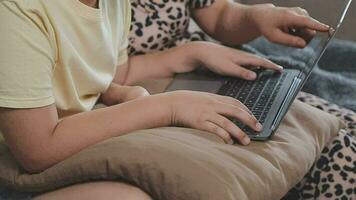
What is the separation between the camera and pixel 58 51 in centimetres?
83

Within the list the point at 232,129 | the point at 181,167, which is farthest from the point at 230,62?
the point at 181,167

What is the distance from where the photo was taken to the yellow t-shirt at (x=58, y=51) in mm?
739

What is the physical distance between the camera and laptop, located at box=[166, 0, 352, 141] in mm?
896

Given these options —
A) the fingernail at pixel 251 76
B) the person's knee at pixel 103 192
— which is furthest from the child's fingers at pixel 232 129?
the fingernail at pixel 251 76

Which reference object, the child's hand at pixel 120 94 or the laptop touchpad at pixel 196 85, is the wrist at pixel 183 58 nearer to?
the laptop touchpad at pixel 196 85

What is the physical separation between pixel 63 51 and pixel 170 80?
0.39m

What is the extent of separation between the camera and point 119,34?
3.52 feet

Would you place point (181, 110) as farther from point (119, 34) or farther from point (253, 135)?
point (119, 34)

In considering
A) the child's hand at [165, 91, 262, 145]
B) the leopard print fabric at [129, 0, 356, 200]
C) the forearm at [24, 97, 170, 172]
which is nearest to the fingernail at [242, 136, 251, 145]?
the child's hand at [165, 91, 262, 145]

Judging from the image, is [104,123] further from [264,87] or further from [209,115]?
[264,87]

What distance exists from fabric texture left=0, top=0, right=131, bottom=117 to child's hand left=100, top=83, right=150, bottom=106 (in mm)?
24

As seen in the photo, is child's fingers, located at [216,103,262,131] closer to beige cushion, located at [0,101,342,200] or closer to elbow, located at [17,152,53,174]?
beige cushion, located at [0,101,342,200]

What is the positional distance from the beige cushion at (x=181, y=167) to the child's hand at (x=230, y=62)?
0.27m

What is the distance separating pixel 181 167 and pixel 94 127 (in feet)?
0.55
